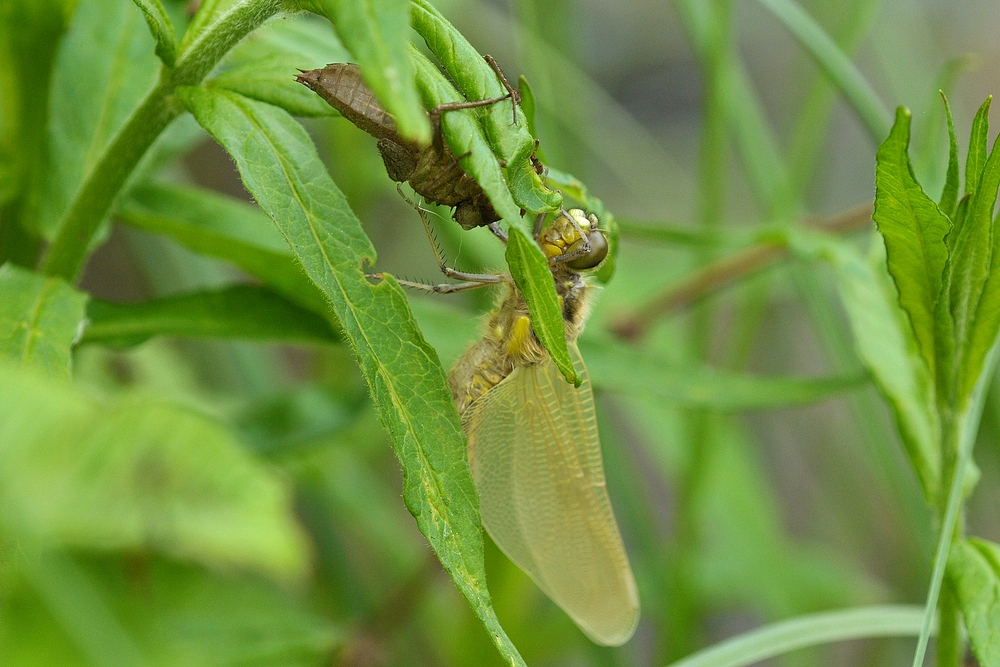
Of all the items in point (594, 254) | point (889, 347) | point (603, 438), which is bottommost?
point (603, 438)

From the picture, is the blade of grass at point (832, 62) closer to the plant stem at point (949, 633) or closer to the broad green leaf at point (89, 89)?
the plant stem at point (949, 633)

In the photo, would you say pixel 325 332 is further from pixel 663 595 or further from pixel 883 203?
pixel 663 595

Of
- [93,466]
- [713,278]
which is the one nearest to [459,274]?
[713,278]

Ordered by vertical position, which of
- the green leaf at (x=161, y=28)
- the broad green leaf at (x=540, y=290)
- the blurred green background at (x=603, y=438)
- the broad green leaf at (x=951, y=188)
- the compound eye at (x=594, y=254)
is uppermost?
the green leaf at (x=161, y=28)

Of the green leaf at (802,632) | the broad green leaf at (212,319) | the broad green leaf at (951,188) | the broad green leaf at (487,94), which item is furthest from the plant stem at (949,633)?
the broad green leaf at (212,319)

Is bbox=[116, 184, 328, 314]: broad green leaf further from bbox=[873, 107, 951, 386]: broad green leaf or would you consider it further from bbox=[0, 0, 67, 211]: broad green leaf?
bbox=[873, 107, 951, 386]: broad green leaf

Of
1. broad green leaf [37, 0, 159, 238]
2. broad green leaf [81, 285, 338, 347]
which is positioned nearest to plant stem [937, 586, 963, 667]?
broad green leaf [81, 285, 338, 347]

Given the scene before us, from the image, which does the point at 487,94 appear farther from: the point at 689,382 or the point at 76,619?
the point at 689,382
